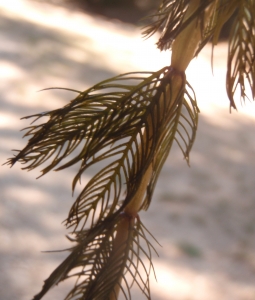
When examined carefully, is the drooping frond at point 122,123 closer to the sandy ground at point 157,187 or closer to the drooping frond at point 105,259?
the drooping frond at point 105,259

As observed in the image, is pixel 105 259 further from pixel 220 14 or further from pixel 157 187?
pixel 157 187

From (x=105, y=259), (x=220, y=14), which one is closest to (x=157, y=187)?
(x=105, y=259)

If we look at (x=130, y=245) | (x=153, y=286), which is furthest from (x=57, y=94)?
(x=130, y=245)

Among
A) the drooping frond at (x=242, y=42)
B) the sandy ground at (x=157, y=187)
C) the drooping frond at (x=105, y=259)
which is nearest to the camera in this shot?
the drooping frond at (x=242, y=42)

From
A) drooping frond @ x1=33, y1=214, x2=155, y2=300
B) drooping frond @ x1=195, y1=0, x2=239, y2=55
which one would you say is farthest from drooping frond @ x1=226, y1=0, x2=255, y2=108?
drooping frond @ x1=33, y1=214, x2=155, y2=300

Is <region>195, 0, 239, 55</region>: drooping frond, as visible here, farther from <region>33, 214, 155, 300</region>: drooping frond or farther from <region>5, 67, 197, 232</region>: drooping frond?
<region>33, 214, 155, 300</region>: drooping frond

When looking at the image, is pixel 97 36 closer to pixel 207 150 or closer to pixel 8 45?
pixel 8 45

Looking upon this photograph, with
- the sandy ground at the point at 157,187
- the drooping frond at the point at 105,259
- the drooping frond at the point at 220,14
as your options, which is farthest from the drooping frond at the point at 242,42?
the sandy ground at the point at 157,187

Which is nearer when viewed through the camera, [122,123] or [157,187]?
[122,123]
